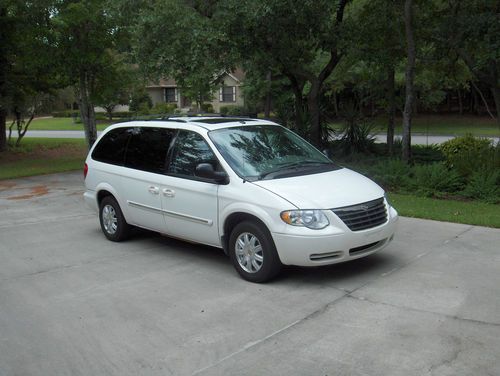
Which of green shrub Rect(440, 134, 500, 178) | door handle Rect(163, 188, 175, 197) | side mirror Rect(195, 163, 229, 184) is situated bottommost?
green shrub Rect(440, 134, 500, 178)

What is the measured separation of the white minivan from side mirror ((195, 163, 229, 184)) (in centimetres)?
1

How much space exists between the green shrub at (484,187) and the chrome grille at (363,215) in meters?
5.10

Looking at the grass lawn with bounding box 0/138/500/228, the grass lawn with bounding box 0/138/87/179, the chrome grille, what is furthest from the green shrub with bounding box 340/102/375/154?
the chrome grille

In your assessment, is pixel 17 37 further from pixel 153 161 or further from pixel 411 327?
pixel 411 327

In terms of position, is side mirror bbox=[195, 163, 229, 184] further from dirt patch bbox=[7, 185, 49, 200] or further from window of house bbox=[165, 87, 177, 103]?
window of house bbox=[165, 87, 177, 103]

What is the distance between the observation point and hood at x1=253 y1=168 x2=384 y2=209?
572 centimetres

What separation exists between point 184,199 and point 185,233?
0.43m

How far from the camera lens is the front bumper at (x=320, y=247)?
5.57 m

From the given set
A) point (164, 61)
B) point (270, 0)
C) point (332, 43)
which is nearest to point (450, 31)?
point (332, 43)

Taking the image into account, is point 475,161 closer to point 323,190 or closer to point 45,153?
point 323,190

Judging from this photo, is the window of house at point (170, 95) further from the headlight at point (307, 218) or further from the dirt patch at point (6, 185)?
the headlight at point (307, 218)

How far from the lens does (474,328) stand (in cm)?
461

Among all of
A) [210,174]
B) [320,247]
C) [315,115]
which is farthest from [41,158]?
[320,247]

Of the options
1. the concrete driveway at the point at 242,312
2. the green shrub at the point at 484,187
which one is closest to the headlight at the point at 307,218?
the concrete driveway at the point at 242,312
